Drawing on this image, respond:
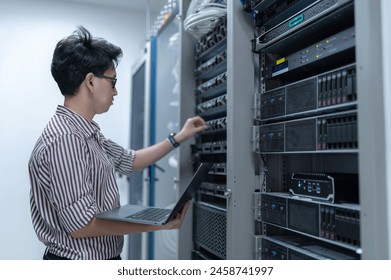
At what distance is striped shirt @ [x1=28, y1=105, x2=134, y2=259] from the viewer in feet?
3.18

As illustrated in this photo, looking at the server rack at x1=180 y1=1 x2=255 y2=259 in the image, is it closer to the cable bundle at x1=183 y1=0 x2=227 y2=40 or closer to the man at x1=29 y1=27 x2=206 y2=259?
the cable bundle at x1=183 y1=0 x2=227 y2=40

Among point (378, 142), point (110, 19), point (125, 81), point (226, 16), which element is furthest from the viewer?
point (125, 81)

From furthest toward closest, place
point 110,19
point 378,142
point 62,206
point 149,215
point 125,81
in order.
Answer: point 125,81
point 110,19
point 149,215
point 62,206
point 378,142

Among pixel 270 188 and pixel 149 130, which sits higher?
pixel 149 130

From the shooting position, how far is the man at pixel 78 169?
97 centimetres

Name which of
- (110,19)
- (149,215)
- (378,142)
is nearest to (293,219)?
(378,142)

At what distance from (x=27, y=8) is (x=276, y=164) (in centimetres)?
212

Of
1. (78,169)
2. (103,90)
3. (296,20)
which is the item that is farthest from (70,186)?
(296,20)

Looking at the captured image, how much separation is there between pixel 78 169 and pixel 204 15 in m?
0.86

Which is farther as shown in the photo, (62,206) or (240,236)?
(240,236)

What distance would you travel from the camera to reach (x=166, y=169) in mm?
2375

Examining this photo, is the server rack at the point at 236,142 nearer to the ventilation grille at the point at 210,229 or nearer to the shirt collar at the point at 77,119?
the ventilation grille at the point at 210,229

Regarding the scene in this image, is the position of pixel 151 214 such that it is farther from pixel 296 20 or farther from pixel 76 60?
pixel 296 20

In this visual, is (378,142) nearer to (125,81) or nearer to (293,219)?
(293,219)
